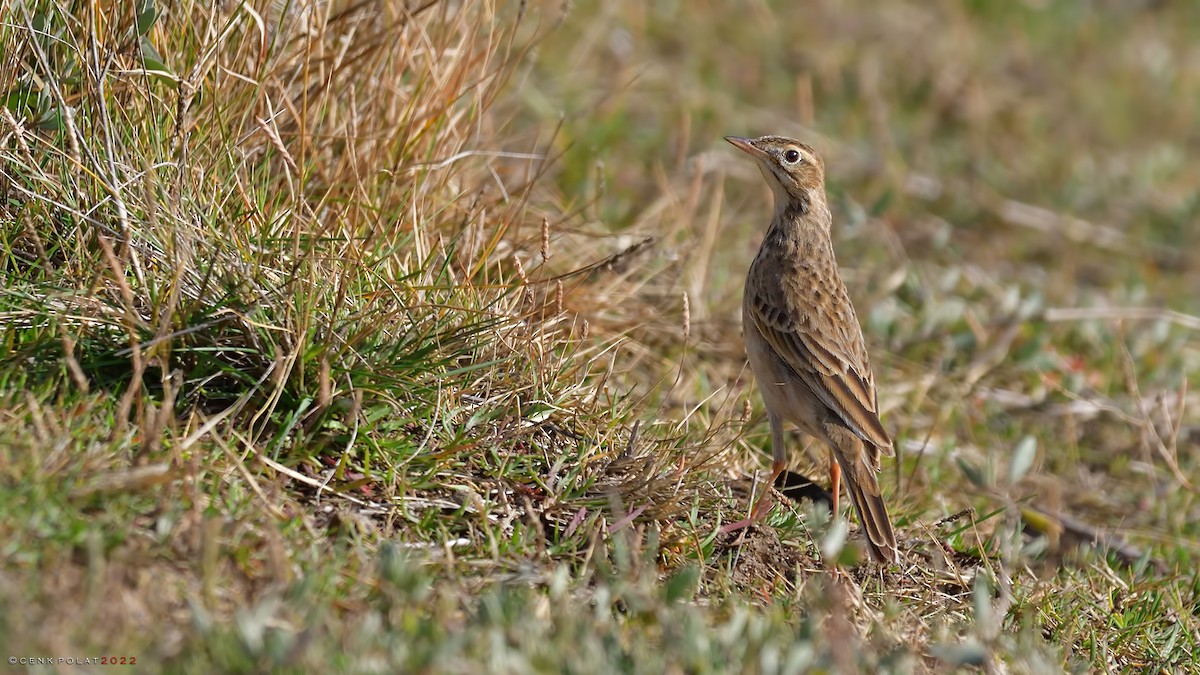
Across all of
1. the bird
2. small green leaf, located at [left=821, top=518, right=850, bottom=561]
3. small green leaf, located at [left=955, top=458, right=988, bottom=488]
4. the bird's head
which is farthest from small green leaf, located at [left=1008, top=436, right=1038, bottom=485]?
small green leaf, located at [left=821, top=518, right=850, bottom=561]

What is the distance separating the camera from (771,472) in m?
4.93

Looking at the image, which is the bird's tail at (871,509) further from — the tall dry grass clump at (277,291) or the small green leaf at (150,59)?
the small green leaf at (150,59)

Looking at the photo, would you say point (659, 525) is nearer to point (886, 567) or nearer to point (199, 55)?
point (886, 567)

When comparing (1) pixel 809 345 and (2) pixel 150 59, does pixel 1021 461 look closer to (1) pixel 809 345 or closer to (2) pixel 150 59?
(1) pixel 809 345

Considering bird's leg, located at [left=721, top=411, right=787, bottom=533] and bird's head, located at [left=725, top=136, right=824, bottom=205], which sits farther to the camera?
bird's head, located at [left=725, top=136, right=824, bottom=205]

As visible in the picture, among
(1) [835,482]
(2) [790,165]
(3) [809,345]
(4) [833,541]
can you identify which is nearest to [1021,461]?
(1) [835,482]

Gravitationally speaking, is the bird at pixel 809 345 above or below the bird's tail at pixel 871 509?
above

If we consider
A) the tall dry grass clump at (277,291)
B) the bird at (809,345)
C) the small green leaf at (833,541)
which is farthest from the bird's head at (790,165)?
the small green leaf at (833,541)

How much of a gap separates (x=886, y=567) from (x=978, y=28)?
791 centimetres

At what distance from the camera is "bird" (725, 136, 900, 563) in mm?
4602

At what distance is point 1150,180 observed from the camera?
9.51 meters

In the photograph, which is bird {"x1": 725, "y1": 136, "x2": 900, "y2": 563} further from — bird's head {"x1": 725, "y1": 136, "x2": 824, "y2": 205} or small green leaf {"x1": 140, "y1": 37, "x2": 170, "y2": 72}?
small green leaf {"x1": 140, "y1": 37, "x2": 170, "y2": 72}

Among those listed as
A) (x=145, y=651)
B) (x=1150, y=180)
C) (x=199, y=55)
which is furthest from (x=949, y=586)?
(x=1150, y=180)

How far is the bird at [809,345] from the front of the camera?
4602mm
